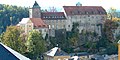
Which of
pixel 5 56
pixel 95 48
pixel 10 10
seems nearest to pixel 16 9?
pixel 10 10

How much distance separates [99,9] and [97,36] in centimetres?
636

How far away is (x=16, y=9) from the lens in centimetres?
8644

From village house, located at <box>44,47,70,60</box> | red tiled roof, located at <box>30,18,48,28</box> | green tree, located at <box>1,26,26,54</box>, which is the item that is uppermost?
red tiled roof, located at <box>30,18,48,28</box>

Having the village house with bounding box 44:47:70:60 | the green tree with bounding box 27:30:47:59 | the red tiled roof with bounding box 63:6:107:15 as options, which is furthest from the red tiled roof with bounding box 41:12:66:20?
the village house with bounding box 44:47:70:60

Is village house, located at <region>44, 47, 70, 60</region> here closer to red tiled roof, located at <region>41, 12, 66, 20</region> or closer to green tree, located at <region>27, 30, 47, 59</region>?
green tree, located at <region>27, 30, 47, 59</region>

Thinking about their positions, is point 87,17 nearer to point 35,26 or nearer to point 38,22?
point 38,22

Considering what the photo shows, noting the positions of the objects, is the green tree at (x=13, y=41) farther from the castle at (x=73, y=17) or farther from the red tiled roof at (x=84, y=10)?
the red tiled roof at (x=84, y=10)

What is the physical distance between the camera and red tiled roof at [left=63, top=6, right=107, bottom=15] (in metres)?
69.8

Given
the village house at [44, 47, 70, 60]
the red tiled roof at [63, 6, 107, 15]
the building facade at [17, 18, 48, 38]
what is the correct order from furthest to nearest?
1. the red tiled roof at [63, 6, 107, 15]
2. the building facade at [17, 18, 48, 38]
3. the village house at [44, 47, 70, 60]

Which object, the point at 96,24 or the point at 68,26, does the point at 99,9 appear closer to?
the point at 96,24

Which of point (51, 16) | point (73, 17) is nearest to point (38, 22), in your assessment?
point (51, 16)

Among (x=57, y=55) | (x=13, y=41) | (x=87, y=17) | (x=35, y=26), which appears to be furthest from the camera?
(x=87, y=17)

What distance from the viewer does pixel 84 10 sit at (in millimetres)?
71312

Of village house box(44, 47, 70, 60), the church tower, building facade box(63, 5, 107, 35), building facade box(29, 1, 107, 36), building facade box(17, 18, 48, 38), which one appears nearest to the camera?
village house box(44, 47, 70, 60)
